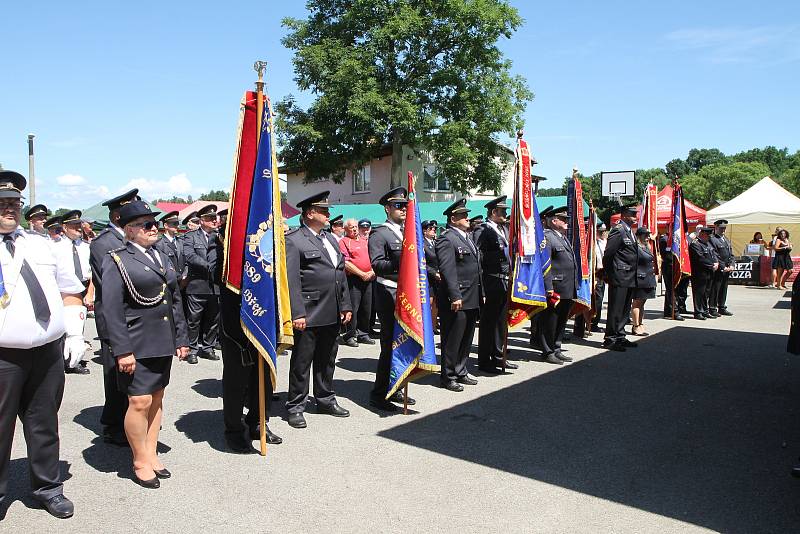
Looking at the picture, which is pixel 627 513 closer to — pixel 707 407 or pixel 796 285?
pixel 796 285

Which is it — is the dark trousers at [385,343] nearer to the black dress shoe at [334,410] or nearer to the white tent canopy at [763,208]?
the black dress shoe at [334,410]

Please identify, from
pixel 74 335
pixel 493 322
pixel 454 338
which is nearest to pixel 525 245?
pixel 493 322

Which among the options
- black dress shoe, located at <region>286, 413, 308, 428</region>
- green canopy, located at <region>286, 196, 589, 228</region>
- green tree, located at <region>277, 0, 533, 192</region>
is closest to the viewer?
black dress shoe, located at <region>286, 413, 308, 428</region>

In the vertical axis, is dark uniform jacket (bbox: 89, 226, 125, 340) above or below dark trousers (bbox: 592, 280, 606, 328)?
above

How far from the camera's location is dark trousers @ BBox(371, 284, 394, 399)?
266 inches

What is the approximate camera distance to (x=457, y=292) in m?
7.32

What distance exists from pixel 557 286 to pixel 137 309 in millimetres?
6314

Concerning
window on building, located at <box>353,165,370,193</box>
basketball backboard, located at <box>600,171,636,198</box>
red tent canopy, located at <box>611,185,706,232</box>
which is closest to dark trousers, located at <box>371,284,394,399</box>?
basketball backboard, located at <box>600,171,636,198</box>

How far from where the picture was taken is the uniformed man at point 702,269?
1394cm

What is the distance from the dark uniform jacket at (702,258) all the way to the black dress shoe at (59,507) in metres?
13.1

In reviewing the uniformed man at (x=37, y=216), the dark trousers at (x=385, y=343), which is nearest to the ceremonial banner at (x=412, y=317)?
the dark trousers at (x=385, y=343)

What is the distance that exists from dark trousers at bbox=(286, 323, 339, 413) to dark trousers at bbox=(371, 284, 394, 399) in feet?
1.78

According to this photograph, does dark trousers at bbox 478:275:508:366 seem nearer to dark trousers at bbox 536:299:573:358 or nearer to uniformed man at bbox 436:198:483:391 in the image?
uniformed man at bbox 436:198:483:391

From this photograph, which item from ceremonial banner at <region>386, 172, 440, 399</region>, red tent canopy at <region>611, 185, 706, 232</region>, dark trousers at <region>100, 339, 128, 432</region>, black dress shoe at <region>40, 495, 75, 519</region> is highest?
red tent canopy at <region>611, 185, 706, 232</region>
